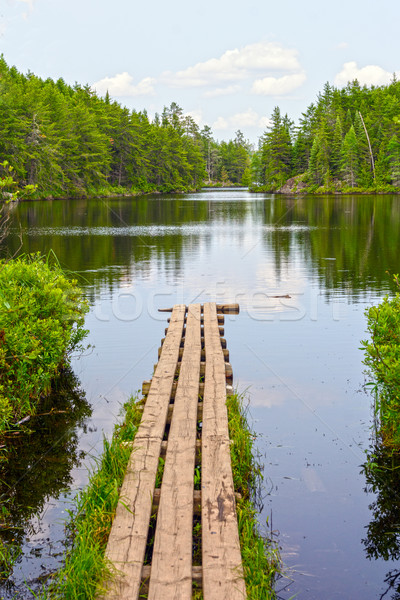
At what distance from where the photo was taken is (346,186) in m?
84.7

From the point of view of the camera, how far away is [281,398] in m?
7.95

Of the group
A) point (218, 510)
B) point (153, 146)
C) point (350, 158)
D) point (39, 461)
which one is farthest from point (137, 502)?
point (153, 146)

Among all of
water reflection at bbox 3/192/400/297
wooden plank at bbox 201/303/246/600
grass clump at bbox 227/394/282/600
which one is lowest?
grass clump at bbox 227/394/282/600

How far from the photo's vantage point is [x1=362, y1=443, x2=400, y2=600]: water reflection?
15.3ft

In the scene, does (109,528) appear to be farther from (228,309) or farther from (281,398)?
(228,309)

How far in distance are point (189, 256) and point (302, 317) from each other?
10.8m

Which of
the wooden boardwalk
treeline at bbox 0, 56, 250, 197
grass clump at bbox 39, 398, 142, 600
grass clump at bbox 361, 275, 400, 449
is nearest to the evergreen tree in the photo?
treeline at bbox 0, 56, 250, 197

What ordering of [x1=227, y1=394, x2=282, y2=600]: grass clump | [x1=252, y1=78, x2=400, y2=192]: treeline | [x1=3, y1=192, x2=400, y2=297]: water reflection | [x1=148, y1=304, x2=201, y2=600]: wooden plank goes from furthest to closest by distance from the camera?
[x1=252, y1=78, x2=400, y2=192]: treeline, [x1=3, y1=192, x2=400, y2=297]: water reflection, [x1=227, y1=394, x2=282, y2=600]: grass clump, [x1=148, y1=304, x2=201, y2=600]: wooden plank

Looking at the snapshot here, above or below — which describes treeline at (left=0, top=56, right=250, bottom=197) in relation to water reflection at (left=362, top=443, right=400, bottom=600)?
above

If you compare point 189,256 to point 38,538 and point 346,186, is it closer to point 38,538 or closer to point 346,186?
point 38,538

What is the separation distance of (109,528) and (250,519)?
123cm

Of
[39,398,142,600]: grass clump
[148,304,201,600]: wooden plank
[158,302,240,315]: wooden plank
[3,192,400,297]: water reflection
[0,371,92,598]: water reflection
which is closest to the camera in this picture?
[148,304,201,600]: wooden plank

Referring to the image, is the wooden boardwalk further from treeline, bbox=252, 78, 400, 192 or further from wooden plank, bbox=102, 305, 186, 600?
treeline, bbox=252, 78, 400, 192

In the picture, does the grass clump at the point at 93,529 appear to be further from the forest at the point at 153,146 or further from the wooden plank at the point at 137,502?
the forest at the point at 153,146
